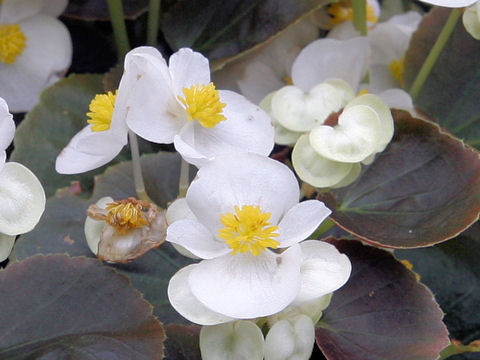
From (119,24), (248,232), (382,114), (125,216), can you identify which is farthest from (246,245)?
(119,24)

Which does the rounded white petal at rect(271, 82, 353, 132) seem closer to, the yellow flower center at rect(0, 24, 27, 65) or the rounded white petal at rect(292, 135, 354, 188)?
the rounded white petal at rect(292, 135, 354, 188)

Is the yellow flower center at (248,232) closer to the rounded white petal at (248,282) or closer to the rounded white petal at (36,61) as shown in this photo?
the rounded white petal at (248,282)

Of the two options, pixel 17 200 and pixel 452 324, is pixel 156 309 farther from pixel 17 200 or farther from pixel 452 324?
pixel 452 324

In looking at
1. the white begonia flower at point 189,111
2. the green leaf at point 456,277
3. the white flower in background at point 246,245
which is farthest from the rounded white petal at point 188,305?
the green leaf at point 456,277

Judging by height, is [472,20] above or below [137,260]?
above

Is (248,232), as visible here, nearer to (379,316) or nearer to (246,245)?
(246,245)

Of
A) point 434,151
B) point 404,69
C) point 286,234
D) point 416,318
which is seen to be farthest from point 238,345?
point 404,69
